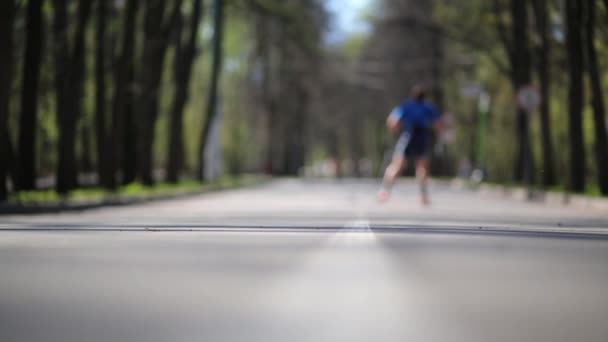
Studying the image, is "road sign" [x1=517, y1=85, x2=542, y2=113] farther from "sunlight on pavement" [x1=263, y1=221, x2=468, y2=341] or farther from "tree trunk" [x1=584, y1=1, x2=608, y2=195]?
"sunlight on pavement" [x1=263, y1=221, x2=468, y2=341]

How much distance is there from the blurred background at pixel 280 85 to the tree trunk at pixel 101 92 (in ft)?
0.16

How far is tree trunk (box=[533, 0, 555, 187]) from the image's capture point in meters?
30.8

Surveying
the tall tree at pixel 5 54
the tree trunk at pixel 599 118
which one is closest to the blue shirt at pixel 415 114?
the tree trunk at pixel 599 118

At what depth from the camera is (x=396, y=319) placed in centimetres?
579

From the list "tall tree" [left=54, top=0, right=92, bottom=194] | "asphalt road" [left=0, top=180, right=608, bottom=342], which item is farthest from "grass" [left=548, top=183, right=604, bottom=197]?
"asphalt road" [left=0, top=180, right=608, bottom=342]

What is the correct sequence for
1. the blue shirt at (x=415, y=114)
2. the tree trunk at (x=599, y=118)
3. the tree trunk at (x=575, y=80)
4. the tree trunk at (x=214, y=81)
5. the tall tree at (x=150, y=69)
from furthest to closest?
the tree trunk at (x=214, y=81) → the tall tree at (x=150, y=69) → the tree trunk at (x=575, y=80) → the tree trunk at (x=599, y=118) → the blue shirt at (x=415, y=114)

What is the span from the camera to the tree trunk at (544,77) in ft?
101

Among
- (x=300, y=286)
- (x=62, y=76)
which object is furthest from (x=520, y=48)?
(x=300, y=286)

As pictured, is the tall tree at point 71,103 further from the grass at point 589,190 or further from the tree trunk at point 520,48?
the tree trunk at point 520,48

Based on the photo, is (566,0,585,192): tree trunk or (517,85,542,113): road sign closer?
(566,0,585,192): tree trunk

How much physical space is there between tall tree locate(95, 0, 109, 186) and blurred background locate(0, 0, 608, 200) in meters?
0.05

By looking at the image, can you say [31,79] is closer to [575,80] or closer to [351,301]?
[575,80]

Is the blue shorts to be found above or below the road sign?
below

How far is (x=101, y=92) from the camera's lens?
90.4 feet
